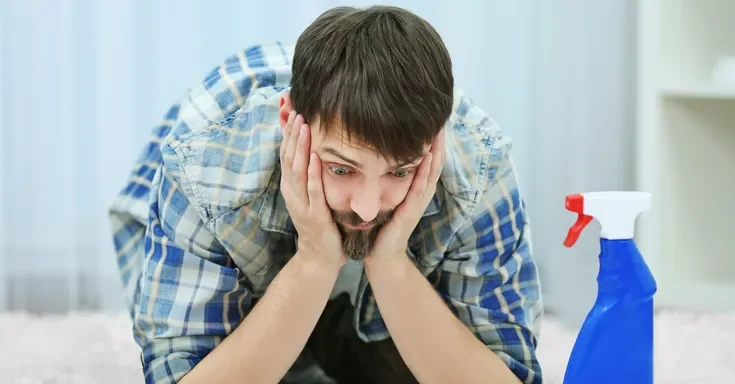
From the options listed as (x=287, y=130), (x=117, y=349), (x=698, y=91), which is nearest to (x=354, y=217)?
(x=287, y=130)

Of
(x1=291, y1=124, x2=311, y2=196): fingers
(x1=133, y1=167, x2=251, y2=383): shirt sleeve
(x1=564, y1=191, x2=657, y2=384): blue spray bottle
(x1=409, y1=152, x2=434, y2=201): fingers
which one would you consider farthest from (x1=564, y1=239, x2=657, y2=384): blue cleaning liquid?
(x1=133, y1=167, x2=251, y2=383): shirt sleeve

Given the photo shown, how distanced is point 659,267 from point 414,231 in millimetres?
826

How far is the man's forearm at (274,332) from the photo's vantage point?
3.21ft

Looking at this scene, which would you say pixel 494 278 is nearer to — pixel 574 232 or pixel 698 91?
pixel 574 232

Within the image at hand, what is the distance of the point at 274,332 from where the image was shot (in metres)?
0.99

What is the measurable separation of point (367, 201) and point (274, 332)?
0.21m

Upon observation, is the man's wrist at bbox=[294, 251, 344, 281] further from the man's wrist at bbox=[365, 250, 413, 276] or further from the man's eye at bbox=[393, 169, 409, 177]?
the man's eye at bbox=[393, 169, 409, 177]

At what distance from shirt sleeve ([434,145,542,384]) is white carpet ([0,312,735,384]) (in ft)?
0.81

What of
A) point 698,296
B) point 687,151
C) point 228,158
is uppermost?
point 228,158

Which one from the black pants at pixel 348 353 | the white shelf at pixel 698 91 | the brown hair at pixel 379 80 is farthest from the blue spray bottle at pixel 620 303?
the white shelf at pixel 698 91

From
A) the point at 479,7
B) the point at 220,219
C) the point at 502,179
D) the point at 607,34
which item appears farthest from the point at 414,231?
the point at 607,34

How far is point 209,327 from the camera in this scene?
1.01 meters

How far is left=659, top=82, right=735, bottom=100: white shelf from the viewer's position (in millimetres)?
1615

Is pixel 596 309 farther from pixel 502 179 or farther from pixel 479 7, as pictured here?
pixel 479 7
